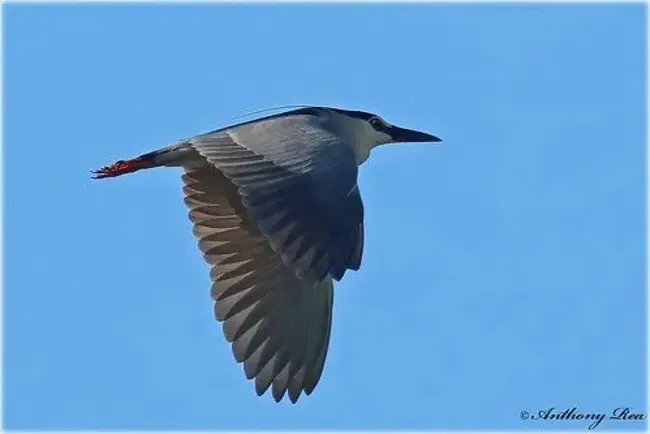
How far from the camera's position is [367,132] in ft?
38.8

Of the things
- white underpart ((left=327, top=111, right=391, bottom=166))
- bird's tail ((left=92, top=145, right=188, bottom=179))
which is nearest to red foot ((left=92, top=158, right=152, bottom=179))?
bird's tail ((left=92, top=145, right=188, bottom=179))

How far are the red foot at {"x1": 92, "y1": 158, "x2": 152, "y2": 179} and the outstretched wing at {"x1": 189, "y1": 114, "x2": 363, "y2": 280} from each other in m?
0.60

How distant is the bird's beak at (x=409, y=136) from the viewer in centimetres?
1213

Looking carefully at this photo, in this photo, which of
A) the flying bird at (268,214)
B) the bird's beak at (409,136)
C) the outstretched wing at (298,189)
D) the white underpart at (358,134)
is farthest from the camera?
the bird's beak at (409,136)

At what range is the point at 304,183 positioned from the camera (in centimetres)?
940

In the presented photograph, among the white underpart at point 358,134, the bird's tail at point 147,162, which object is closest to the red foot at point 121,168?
the bird's tail at point 147,162

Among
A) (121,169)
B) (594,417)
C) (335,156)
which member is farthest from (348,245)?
(121,169)

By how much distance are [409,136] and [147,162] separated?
2.29 m

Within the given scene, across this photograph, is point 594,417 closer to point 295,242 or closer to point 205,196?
point 295,242

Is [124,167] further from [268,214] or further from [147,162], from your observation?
[268,214]

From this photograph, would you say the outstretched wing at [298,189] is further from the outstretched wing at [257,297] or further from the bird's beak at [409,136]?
the bird's beak at [409,136]

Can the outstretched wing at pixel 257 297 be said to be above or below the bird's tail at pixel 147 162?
below

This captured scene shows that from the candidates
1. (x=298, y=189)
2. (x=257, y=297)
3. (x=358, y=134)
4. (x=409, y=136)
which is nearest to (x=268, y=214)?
(x=298, y=189)

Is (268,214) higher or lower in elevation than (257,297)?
higher
